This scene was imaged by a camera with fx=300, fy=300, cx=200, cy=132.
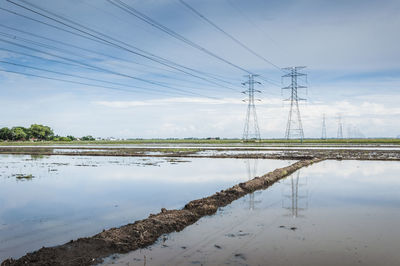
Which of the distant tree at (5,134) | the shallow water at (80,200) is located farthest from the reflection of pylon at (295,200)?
the distant tree at (5,134)

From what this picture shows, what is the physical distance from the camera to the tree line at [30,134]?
485ft

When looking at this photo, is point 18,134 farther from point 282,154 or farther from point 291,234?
point 291,234

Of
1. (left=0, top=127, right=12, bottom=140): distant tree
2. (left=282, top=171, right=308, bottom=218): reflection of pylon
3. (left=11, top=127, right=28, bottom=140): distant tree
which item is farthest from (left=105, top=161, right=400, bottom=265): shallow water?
(left=0, top=127, right=12, bottom=140): distant tree

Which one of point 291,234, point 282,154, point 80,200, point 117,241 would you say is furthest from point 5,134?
point 291,234

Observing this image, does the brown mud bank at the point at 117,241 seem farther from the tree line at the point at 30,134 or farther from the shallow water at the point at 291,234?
the tree line at the point at 30,134

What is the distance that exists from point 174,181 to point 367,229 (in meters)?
12.6

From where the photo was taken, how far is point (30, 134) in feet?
510

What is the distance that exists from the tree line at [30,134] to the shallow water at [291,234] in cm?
16229

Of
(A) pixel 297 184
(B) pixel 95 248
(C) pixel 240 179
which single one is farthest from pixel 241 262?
(C) pixel 240 179

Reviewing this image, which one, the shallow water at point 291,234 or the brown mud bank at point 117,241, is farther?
the shallow water at point 291,234

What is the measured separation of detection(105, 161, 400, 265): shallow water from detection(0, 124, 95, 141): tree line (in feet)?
532

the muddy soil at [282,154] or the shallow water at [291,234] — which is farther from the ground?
the muddy soil at [282,154]

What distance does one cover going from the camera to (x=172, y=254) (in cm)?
766

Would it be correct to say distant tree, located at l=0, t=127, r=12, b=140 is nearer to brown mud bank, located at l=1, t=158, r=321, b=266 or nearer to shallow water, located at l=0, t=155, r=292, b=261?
shallow water, located at l=0, t=155, r=292, b=261
